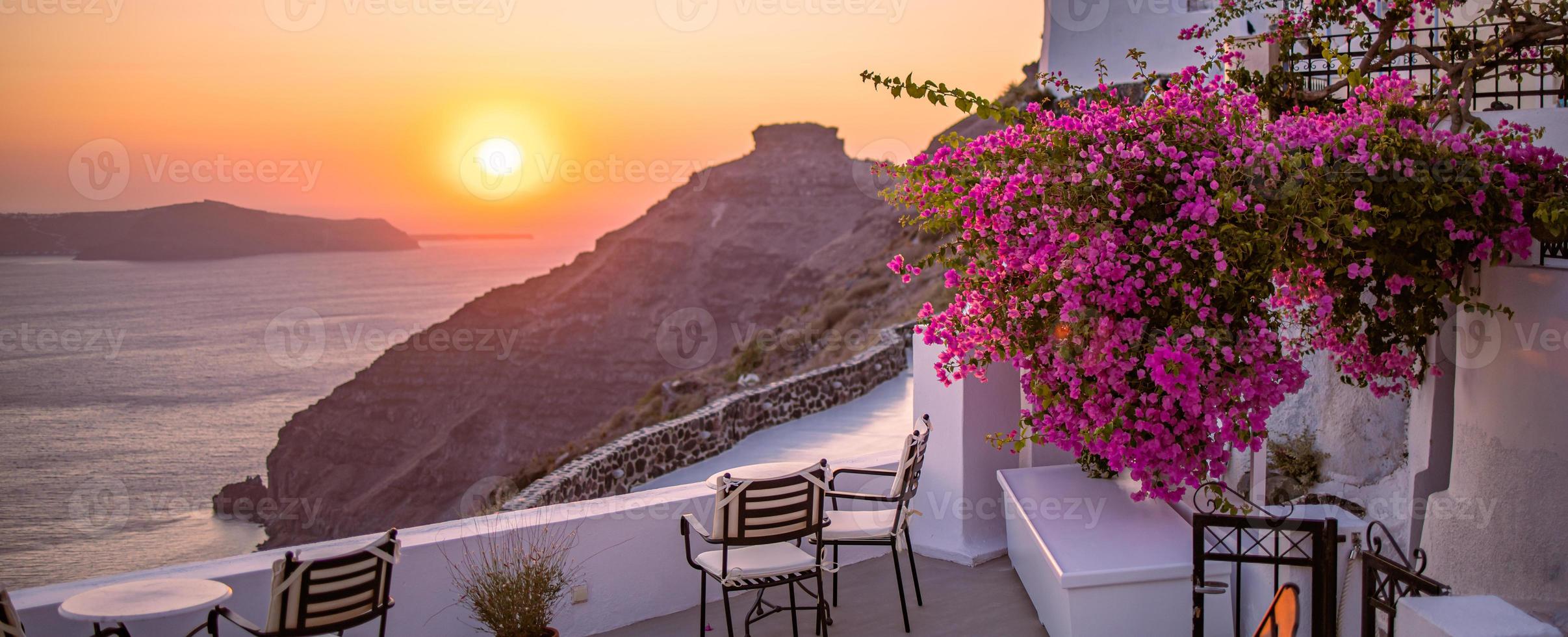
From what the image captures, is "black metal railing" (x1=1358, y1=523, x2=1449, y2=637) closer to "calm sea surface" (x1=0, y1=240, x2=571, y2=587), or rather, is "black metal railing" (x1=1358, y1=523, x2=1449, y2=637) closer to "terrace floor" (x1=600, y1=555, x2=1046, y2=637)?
"terrace floor" (x1=600, y1=555, x2=1046, y2=637)

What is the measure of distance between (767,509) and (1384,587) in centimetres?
228

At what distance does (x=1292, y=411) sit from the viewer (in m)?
7.14

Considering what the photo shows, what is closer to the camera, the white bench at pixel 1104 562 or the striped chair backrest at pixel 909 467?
the white bench at pixel 1104 562

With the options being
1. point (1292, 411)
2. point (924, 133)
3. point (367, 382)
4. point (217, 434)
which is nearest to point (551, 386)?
point (367, 382)

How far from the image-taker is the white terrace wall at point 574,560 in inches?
174

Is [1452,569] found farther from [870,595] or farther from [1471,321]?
[870,595]

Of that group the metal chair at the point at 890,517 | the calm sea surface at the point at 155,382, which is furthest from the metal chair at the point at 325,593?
the calm sea surface at the point at 155,382

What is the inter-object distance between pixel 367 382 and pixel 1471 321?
69.9 m

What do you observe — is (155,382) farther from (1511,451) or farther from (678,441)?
(1511,451)

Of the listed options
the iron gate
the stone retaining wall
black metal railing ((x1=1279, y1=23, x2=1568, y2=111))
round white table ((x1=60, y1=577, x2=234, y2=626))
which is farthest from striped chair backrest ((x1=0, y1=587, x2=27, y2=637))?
the stone retaining wall

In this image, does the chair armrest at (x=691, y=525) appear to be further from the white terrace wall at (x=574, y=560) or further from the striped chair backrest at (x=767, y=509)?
the white terrace wall at (x=574, y=560)

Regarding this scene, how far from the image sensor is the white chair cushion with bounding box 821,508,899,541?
17.4ft

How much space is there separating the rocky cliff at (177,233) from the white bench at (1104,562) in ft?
218

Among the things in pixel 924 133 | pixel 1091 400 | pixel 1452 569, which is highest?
pixel 924 133
